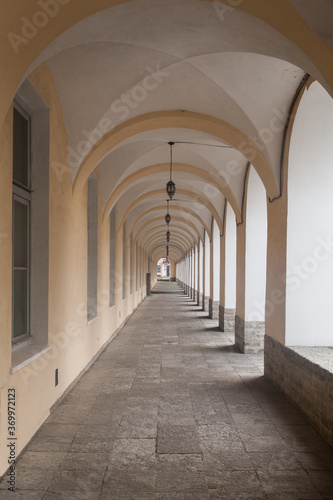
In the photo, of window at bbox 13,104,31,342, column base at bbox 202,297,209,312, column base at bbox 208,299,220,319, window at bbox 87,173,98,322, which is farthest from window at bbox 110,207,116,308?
column base at bbox 202,297,209,312

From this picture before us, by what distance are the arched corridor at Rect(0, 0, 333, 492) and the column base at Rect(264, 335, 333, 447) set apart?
34 millimetres

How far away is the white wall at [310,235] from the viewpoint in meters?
5.76

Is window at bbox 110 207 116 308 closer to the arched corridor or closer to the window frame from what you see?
the arched corridor

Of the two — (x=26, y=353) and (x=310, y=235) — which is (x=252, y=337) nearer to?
(x=310, y=235)

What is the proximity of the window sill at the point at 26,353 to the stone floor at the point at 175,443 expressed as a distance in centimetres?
80

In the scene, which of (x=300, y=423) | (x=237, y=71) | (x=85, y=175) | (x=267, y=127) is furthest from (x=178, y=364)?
(x=237, y=71)

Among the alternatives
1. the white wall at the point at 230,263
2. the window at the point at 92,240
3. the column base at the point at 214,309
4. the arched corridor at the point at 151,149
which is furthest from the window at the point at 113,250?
the column base at the point at 214,309

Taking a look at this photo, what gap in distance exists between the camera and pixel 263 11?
3568mm

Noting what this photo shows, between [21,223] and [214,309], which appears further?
[214,309]

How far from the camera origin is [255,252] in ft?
29.7

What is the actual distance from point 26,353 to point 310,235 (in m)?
4.06

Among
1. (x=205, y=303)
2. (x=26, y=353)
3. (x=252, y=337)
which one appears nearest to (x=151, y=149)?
(x=252, y=337)

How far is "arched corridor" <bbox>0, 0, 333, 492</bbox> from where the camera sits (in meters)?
3.52

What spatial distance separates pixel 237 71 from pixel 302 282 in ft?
9.82
